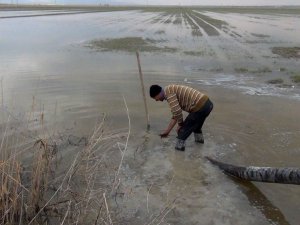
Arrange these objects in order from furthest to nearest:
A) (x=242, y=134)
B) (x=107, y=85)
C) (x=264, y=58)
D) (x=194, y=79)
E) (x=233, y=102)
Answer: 1. (x=264, y=58)
2. (x=194, y=79)
3. (x=107, y=85)
4. (x=233, y=102)
5. (x=242, y=134)

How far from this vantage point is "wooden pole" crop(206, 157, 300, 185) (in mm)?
5395

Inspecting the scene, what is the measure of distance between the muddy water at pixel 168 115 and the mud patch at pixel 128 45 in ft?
2.98

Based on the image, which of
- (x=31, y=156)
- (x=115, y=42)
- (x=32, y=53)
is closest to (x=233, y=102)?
(x=31, y=156)

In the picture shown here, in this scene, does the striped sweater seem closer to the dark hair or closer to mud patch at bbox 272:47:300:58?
the dark hair

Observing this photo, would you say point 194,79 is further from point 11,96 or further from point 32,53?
point 32,53

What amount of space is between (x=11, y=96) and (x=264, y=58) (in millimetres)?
11468

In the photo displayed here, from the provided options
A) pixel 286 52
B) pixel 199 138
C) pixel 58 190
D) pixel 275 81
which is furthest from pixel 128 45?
pixel 58 190

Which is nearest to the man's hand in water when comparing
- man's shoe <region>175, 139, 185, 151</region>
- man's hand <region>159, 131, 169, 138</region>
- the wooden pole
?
man's hand <region>159, 131, 169, 138</region>

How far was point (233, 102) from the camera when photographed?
11.3m

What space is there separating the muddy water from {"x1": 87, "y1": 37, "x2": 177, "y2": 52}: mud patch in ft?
2.98

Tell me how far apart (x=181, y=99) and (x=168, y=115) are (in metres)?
2.84

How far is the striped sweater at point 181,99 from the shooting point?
23.3 ft

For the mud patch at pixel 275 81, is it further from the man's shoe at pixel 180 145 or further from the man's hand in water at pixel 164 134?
the man's shoe at pixel 180 145

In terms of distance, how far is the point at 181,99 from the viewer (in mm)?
7246
